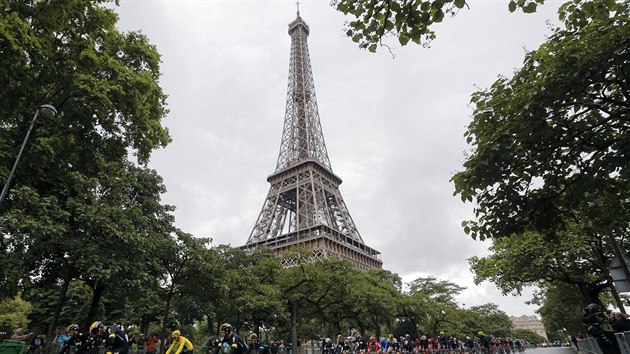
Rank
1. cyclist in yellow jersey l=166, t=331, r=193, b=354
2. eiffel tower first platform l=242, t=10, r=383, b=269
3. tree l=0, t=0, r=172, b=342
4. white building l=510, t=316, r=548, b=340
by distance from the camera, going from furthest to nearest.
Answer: white building l=510, t=316, r=548, b=340
eiffel tower first platform l=242, t=10, r=383, b=269
tree l=0, t=0, r=172, b=342
cyclist in yellow jersey l=166, t=331, r=193, b=354

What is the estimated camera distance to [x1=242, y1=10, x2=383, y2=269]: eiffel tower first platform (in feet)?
189

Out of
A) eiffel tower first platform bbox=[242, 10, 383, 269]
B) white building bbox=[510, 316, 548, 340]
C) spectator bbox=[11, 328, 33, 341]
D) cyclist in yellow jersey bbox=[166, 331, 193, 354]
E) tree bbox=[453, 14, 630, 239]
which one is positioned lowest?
cyclist in yellow jersey bbox=[166, 331, 193, 354]

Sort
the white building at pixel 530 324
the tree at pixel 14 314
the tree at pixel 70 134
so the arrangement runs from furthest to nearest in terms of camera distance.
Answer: the white building at pixel 530 324
the tree at pixel 14 314
the tree at pixel 70 134

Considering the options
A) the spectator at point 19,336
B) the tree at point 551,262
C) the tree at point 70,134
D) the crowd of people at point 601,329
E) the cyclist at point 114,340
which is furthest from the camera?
the spectator at point 19,336

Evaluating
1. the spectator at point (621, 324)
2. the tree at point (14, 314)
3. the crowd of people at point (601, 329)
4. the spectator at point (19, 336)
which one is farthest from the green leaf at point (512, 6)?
the tree at point (14, 314)

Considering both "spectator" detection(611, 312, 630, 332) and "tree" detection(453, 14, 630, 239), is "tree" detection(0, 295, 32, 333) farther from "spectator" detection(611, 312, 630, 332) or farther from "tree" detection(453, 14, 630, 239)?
"spectator" detection(611, 312, 630, 332)

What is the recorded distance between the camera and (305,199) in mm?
65250

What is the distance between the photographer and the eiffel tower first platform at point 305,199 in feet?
189

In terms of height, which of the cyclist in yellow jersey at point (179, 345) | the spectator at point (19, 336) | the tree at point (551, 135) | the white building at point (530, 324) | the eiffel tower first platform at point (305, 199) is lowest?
the cyclist in yellow jersey at point (179, 345)

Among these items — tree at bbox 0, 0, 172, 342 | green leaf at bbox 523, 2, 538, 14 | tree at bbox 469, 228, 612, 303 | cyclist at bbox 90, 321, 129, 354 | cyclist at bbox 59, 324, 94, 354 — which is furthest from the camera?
tree at bbox 469, 228, 612, 303

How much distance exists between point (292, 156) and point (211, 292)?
5453 cm

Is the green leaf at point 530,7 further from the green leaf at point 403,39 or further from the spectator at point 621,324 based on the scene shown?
the spectator at point 621,324

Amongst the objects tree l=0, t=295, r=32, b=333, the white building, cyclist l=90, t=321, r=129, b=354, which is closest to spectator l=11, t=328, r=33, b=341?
tree l=0, t=295, r=32, b=333

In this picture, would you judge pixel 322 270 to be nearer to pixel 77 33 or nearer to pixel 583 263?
pixel 583 263
